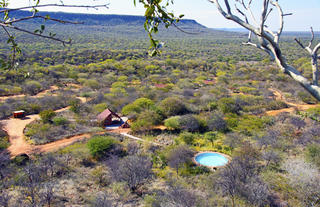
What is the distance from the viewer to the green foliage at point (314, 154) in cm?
981

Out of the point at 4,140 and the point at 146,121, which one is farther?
the point at 146,121

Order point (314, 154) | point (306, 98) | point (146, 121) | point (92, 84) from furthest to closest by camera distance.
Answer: point (92, 84)
point (306, 98)
point (146, 121)
point (314, 154)

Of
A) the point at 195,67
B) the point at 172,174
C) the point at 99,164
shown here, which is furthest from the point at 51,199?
the point at 195,67

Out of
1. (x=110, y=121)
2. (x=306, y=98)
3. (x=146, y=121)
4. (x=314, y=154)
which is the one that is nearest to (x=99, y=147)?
(x=146, y=121)

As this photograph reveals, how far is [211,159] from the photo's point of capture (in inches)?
455

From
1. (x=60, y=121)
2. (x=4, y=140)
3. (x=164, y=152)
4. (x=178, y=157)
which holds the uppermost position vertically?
(x=178, y=157)

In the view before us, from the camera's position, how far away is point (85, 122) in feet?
53.1

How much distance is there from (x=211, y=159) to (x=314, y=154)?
14.2ft

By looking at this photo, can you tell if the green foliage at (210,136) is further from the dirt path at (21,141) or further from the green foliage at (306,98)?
the green foliage at (306,98)

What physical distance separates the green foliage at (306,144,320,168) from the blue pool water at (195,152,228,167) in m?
3.41

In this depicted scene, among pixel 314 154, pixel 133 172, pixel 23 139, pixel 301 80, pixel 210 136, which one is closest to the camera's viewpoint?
pixel 301 80

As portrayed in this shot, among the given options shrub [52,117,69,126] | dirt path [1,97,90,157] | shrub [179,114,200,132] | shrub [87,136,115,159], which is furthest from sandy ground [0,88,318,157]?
shrub [87,136,115,159]

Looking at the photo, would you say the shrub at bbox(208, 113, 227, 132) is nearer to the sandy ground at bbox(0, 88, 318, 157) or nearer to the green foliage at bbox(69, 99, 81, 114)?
the sandy ground at bbox(0, 88, 318, 157)

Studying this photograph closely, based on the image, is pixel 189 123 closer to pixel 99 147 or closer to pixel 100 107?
pixel 99 147
